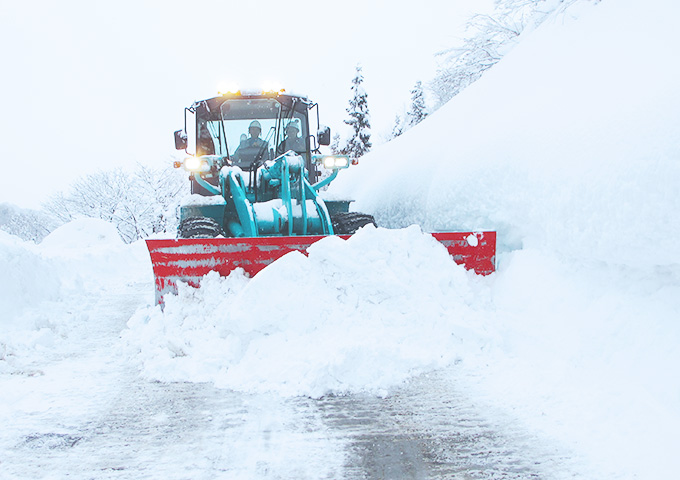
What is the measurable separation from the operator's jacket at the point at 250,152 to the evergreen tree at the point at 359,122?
27.9 metres

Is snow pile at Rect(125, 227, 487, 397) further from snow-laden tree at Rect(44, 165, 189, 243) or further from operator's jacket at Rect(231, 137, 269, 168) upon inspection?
snow-laden tree at Rect(44, 165, 189, 243)

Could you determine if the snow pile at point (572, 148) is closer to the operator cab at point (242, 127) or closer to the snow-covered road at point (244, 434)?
the snow-covered road at point (244, 434)

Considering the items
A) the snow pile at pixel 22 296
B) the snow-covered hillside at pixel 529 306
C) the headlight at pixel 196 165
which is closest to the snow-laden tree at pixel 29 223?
the snow pile at pixel 22 296

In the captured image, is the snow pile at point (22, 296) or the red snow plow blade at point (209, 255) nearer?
the snow pile at point (22, 296)

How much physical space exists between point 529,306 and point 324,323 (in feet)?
5.71

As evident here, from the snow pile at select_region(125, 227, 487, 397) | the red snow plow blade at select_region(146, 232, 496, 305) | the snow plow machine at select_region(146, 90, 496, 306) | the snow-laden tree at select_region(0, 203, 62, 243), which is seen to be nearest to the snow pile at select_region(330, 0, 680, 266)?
the snow plow machine at select_region(146, 90, 496, 306)

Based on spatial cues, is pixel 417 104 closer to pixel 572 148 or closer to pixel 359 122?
pixel 359 122

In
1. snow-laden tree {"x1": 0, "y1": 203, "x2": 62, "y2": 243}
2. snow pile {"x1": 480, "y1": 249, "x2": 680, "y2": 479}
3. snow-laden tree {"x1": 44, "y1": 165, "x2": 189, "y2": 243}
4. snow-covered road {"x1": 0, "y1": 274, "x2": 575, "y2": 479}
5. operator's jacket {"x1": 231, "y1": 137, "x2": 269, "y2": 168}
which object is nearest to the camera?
snow-covered road {"x1": 0, "y1": 274, "x2": 575, "y2": 479}

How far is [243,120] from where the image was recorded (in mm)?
6441

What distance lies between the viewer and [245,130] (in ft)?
21.1

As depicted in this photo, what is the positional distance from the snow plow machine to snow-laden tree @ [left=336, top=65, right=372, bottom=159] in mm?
27479

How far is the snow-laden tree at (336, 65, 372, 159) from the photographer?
34094mm

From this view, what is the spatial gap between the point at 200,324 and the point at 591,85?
15.1 feet

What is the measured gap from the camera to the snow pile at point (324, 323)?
2.97 metres
